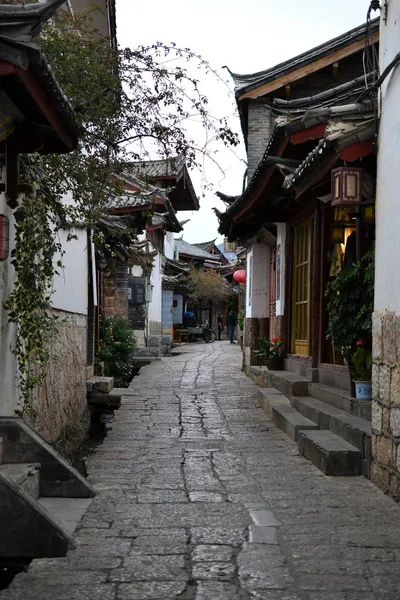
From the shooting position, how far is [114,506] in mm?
5934

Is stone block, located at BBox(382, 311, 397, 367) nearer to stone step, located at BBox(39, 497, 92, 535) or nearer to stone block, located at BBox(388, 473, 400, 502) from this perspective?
stone block, located at BBox(388, 473, 400, 502)

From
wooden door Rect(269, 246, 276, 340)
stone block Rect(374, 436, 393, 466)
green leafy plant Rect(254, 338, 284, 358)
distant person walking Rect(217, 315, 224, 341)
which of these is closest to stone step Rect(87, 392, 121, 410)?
green leafy plant Rect(254, 338, 284, 358)

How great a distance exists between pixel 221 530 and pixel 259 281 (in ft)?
41.0

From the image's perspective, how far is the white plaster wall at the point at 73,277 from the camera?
9.88 metres

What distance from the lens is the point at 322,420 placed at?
28.2 ft

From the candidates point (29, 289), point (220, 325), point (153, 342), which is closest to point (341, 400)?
point (29, 289)

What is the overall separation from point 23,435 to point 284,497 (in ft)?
6.91

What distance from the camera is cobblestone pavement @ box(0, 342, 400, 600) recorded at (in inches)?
162

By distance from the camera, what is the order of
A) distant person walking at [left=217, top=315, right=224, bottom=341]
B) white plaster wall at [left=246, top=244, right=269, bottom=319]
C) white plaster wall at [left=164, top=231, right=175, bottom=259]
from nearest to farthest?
white plaster wall at [left=246, top=244, right=269, bottom=319], white plaster wall at [left=164, top=231, right=175, bottom=259], distant person walking at [left=217, top=315, right=224, bottom=341]

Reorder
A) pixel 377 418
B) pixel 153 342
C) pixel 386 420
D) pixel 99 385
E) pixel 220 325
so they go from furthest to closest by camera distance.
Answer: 1. pixel 220 325
2. pixel 153 342
3. pixel 99 385
4. pixel 377 418
5. pixel 386 420

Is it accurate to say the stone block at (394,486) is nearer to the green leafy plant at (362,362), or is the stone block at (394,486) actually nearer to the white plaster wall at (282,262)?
the green leafy plant at (362,362)

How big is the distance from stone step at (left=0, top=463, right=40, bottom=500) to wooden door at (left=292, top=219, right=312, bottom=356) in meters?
6.69

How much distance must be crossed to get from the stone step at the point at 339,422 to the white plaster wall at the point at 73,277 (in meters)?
3.30

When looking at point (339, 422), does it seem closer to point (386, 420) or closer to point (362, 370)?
point (362, 370)
